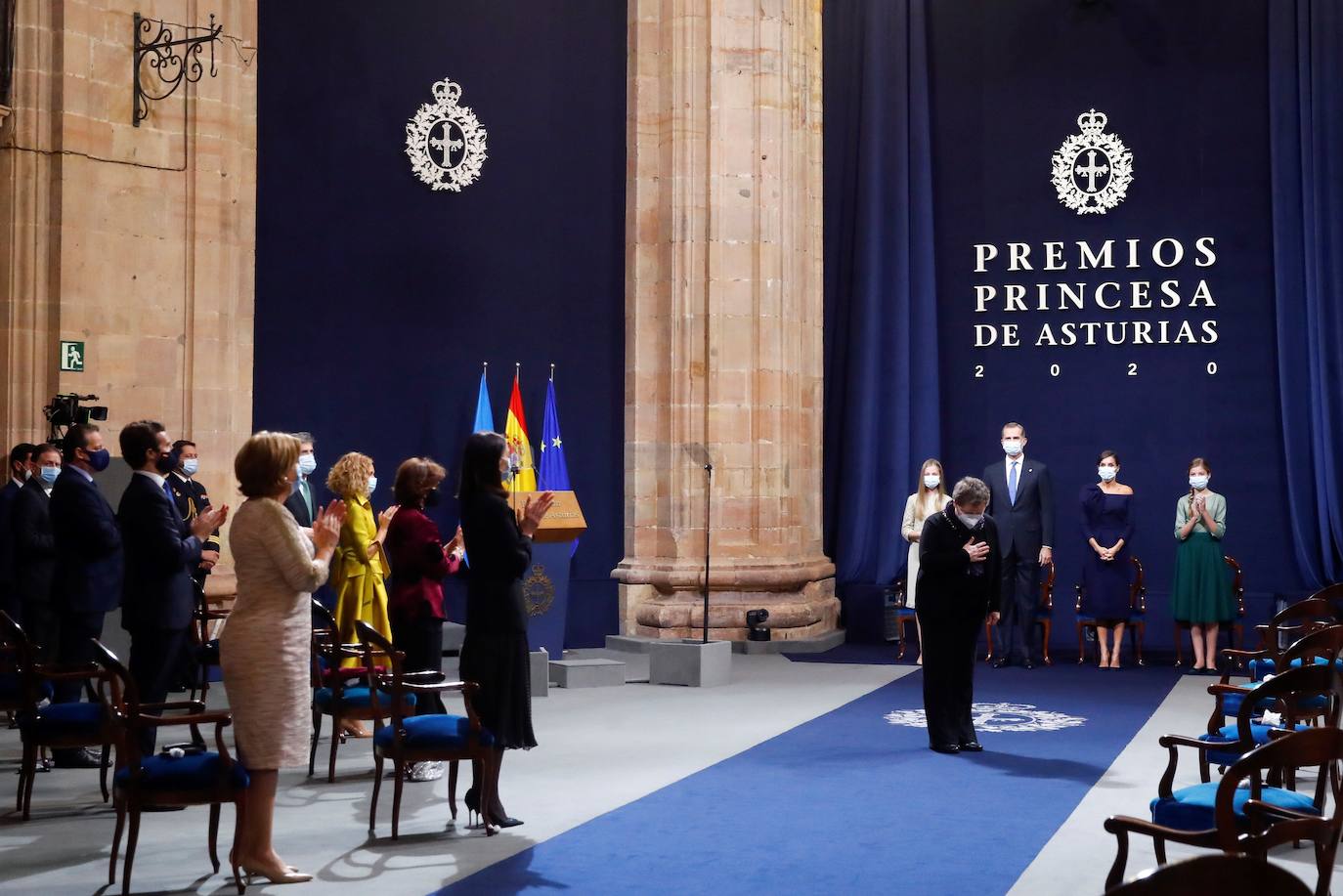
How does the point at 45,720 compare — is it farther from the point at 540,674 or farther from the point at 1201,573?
the point at 1201,573

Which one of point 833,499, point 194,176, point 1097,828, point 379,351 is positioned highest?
point 194,176

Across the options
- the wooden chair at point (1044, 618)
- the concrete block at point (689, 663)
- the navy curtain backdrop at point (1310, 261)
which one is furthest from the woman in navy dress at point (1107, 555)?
the concrete block at point (689, 663)

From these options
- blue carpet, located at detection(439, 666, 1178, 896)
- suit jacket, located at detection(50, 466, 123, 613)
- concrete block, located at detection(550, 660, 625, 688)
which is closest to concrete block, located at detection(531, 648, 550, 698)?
concrete block, located at detection(550, 660, 625, 688)

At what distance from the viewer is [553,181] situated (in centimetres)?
1243

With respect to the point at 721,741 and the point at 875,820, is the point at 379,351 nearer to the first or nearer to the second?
the point at 721,741

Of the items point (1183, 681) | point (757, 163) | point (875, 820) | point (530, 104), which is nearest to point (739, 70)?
point (757, 163)

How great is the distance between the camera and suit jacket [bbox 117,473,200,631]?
616 centimetres

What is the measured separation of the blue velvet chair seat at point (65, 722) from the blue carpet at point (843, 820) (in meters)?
1.95

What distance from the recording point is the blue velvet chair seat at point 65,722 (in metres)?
5.93

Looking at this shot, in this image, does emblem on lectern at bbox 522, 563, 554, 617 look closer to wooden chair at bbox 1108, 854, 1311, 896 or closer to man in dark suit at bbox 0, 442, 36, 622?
man in dark suit at bbox 0, 442, 36, 622

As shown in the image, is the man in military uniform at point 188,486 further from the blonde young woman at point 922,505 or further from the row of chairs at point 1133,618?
the row of chairs at point 1133,618

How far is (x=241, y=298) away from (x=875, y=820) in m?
6.32

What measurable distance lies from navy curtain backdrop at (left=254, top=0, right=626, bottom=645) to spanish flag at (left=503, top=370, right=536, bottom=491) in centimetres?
32

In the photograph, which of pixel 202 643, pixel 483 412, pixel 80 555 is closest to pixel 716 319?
pixel 483 412
